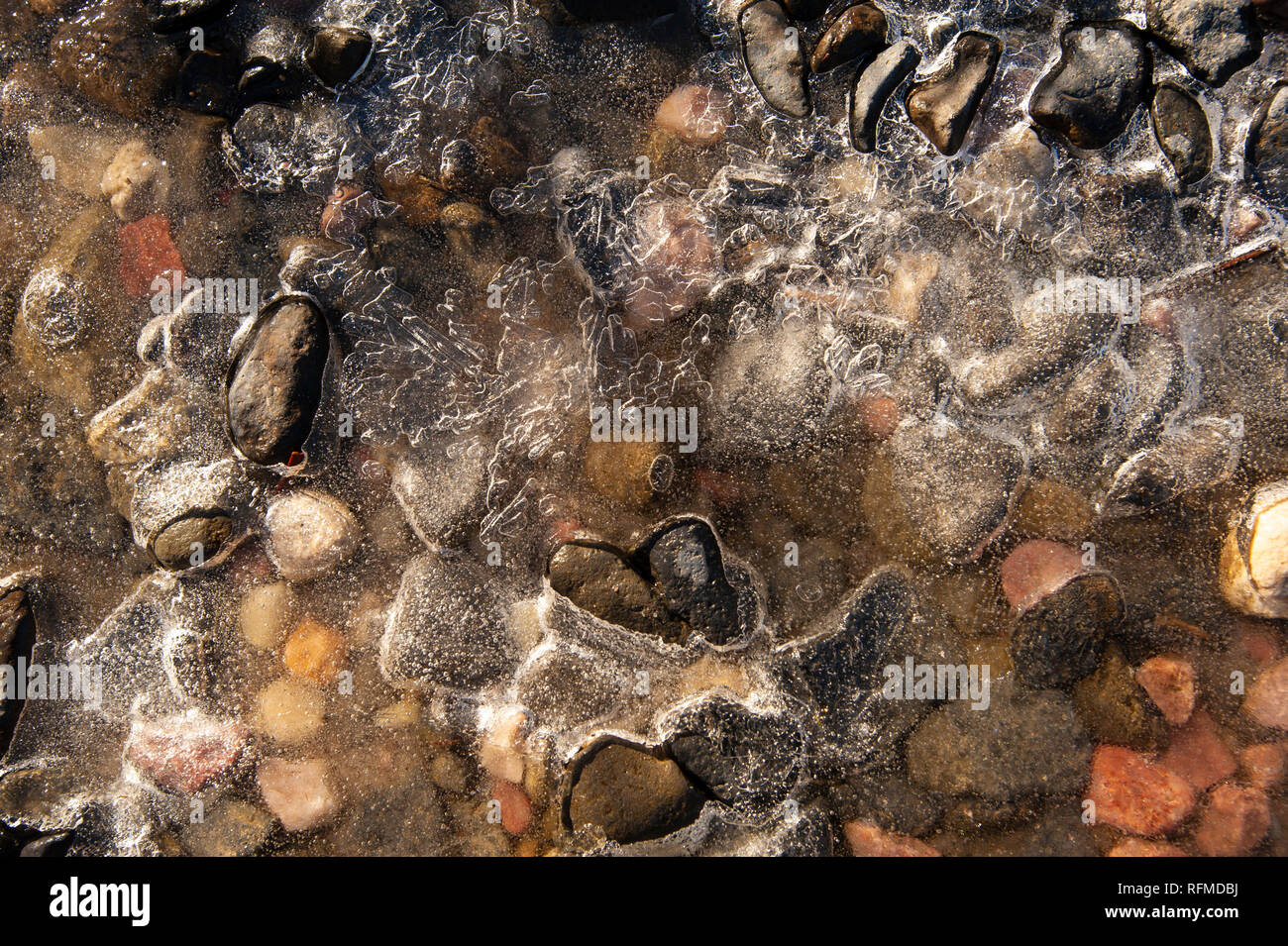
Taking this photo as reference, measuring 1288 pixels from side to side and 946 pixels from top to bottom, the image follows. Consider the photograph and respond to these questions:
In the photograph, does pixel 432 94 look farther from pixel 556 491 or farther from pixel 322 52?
pixel 556 491

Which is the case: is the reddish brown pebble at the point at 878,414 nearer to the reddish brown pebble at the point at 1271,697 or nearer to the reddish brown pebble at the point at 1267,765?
the reddish brown pebble at the point at 1271,697

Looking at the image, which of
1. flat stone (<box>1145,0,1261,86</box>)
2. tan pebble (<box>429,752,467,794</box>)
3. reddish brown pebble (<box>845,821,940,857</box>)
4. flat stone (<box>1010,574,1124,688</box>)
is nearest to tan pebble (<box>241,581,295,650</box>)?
tan pebble (<box>429,752,467,794</box>)

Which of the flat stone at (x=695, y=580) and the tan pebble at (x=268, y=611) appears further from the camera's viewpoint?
the tan pebble at (x=268, y=611)

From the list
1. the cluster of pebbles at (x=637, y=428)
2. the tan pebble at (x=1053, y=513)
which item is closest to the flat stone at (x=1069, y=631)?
the cluster of pebbles at (x=637, y=428)

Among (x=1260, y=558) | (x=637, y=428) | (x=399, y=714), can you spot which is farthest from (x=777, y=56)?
(x=399, y=714)

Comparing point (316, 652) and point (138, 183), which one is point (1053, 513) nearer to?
point (316, 652)

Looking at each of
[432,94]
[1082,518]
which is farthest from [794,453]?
[432,94]
